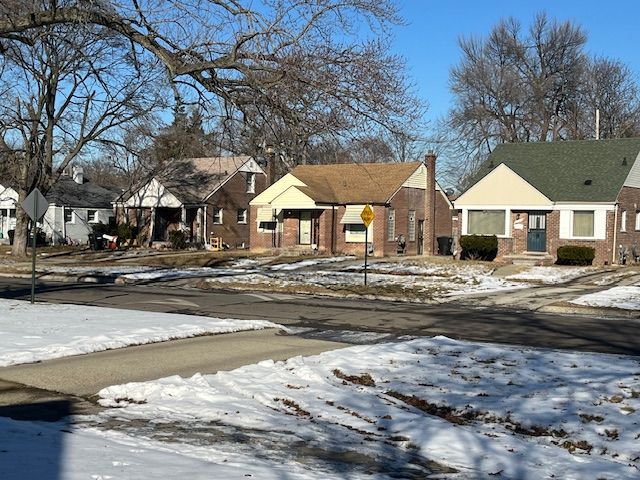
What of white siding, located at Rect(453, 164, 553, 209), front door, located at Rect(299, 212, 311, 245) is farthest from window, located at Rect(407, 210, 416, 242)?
front door, located at Rect(299, 212, 311, 245)

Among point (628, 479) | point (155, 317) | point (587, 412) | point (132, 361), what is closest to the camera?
point (628, 479)

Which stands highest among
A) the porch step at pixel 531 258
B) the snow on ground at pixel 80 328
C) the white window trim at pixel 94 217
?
the white window trim at pixel 94 217

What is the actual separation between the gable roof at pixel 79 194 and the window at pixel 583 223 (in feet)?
118

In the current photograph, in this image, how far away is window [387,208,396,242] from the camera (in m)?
43.1

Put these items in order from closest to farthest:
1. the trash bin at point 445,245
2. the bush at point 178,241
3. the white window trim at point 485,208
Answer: the white window trim at point 485,208
the trash bin at point 445,245
the bush at point 178,241

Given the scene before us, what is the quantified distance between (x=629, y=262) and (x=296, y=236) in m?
17.4

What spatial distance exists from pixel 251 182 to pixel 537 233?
20.8 meters

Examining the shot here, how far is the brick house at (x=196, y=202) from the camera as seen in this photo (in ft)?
164

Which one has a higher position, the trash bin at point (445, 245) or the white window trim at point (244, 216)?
the white window trim at point (244, 216)

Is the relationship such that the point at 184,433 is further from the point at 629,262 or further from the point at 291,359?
the point at 629,262

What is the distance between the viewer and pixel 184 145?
1847 cm

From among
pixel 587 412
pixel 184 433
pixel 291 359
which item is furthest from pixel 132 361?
pixel 587 412

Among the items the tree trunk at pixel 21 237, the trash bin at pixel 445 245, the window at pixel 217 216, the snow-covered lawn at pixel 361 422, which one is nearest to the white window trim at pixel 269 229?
the window at pixel 217 216

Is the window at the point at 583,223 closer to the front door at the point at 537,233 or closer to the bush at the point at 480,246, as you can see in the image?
the front door at the point at 537,233
